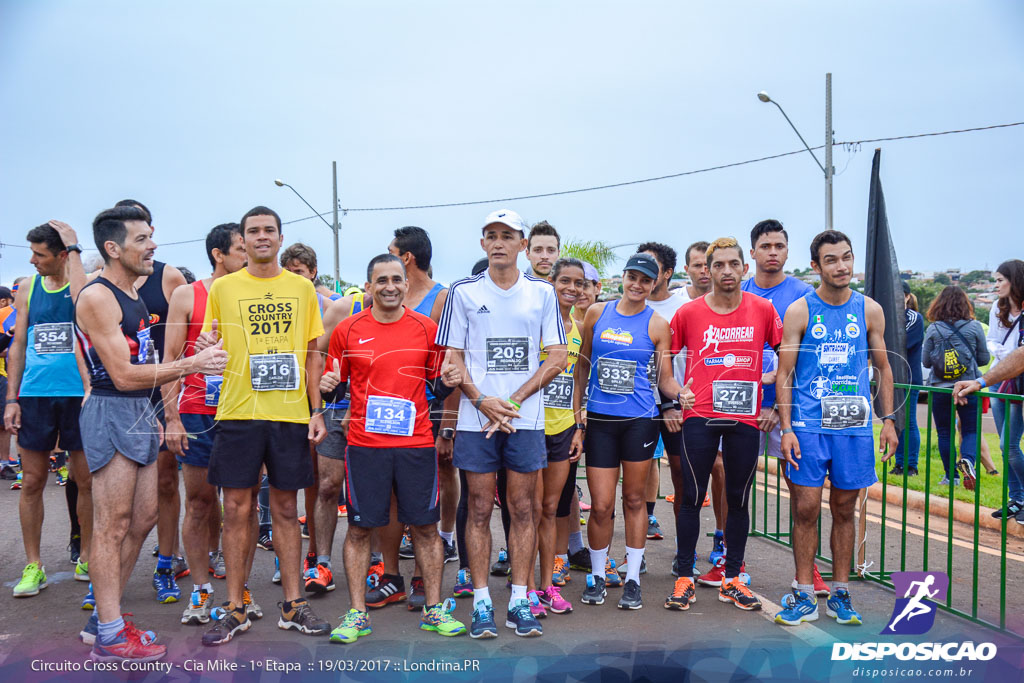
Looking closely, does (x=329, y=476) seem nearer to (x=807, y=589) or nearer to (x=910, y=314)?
(x=807, y=589)

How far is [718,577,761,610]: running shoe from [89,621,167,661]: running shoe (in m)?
3.27

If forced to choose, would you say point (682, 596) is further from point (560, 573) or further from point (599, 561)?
Answer: point (560, 573)

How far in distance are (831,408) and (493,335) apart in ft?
6.69

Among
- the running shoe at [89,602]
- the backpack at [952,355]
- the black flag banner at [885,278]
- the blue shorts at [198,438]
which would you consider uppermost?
the black flag banner at [885,278]

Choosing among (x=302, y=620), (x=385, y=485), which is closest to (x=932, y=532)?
(x=385, y=485)

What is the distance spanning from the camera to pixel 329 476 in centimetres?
524

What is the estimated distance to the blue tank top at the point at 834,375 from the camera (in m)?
4.70

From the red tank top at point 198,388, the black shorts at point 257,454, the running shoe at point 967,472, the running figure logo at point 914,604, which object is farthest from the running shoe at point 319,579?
the running shoe at point 967,472

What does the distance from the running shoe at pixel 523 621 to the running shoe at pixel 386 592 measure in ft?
2.77

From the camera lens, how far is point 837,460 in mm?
4699

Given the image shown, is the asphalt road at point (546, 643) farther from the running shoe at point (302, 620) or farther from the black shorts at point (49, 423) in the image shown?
the black shorts at point (49, 423)

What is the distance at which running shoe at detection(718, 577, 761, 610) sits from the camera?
192 inches

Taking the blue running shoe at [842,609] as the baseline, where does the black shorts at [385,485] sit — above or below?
above

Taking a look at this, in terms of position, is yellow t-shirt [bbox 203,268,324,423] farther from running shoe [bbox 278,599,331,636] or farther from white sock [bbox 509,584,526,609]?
white sock [bbox 509,584,526,609]
